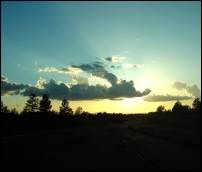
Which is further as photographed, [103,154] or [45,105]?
[45,105]

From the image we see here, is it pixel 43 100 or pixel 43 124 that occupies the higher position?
pixel 43 100

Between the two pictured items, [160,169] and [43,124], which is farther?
[43,124]

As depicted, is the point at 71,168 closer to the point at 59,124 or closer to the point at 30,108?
the point at 59,124

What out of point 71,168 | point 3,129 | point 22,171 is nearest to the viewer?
point 22,171

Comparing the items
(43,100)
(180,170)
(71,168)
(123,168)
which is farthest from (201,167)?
(43,100)

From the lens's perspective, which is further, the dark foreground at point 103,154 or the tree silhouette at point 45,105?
the tree silhouette at point 45,105

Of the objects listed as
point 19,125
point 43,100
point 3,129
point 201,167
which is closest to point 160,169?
point 201,167

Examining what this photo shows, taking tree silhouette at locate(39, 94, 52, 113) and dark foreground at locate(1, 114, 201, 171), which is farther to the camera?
tree silhouette at locate(39, 94, 52, 113)

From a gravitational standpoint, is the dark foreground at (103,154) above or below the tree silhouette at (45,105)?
below

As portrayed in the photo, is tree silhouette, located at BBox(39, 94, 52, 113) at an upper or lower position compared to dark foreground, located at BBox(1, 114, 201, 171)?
upper

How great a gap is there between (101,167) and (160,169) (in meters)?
2.78

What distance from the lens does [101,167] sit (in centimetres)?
1827

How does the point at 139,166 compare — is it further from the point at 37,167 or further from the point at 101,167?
the point at 37,167

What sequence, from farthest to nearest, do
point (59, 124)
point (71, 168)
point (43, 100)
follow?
point (43, 100) < point (59, 124) < point (71, 168)
